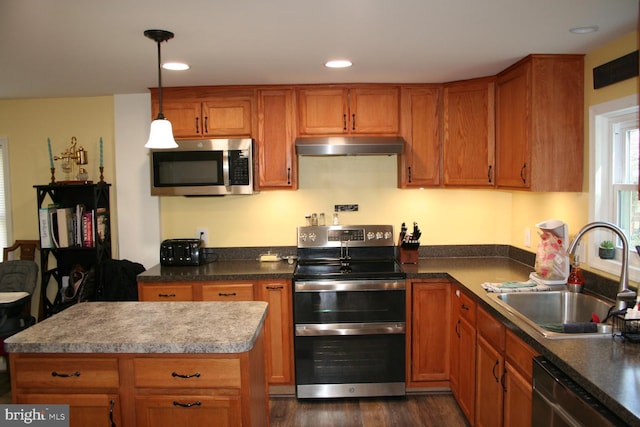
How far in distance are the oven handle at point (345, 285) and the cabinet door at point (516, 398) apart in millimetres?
Result: 1121

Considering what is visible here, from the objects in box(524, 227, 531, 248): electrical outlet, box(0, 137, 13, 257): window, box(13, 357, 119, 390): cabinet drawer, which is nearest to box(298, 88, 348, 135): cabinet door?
box(524, 227, 531, 248): electrical outlet

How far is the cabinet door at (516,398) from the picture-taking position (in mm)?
2068

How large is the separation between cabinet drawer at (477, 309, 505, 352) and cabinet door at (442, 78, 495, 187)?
116cm

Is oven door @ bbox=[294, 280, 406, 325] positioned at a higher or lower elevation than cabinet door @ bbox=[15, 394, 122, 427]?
higher

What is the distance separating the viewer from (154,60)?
284 cm

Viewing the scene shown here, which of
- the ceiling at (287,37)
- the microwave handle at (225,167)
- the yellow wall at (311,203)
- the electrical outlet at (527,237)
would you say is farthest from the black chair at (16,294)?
the electrical outlet at (527,237)

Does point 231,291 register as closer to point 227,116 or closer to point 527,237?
point 227,116

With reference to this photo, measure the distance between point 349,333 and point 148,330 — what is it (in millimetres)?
1596

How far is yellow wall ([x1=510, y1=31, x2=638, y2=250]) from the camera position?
2.48m

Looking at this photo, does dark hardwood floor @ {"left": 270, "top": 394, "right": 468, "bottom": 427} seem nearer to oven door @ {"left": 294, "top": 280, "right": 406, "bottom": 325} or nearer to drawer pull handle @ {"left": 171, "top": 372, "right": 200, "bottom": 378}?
oven door @ {"left": 294, "top": 280, "right": 406, "bottom": 325}

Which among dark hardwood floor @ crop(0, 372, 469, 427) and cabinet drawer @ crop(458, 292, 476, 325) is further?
dark hardwood floor @ crop(0, 372, 469, 427)

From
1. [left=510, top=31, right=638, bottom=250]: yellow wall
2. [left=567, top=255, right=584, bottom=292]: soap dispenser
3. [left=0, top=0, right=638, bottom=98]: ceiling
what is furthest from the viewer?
[left=567, top=255, right=584, bottom=292]: soap dispenser

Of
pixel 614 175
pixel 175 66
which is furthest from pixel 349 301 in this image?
pixel 175 66

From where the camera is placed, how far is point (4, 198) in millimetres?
4188
